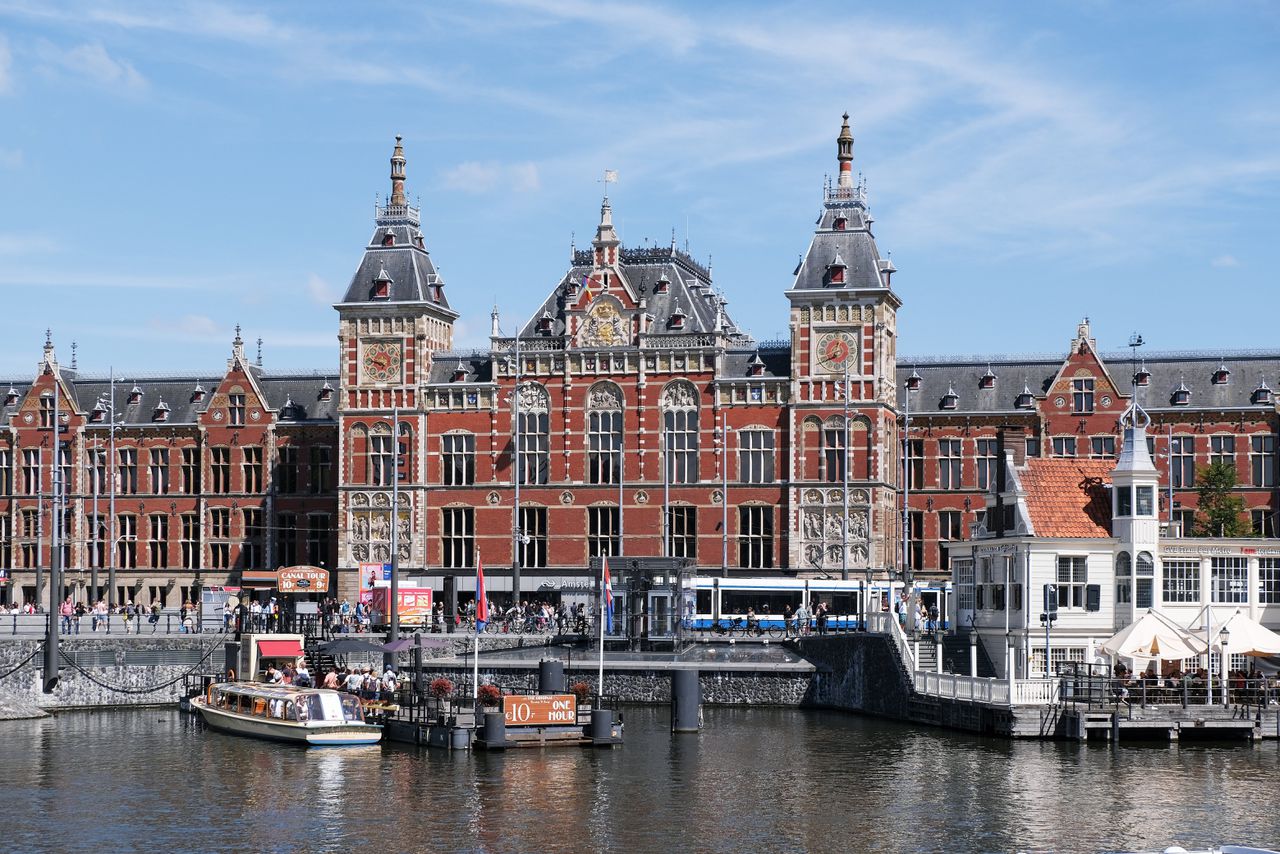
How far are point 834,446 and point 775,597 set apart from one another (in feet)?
32.5

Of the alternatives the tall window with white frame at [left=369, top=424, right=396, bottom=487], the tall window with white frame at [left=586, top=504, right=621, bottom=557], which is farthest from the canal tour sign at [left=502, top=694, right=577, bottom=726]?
the tall window with white frame at [left=369, top=424, right=396, bottom=487]

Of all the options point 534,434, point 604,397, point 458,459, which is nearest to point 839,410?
point 604,397

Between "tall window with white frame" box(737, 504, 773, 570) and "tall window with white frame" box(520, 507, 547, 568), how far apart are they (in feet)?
33.3

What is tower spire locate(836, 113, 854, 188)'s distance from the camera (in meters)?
94.9

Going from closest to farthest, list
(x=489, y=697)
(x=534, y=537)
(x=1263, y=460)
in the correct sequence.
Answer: (x=489, y=697), (x=1263, y=460), (x=534, y=537)

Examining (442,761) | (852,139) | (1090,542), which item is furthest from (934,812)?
(852,139)

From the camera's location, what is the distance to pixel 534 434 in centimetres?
9694

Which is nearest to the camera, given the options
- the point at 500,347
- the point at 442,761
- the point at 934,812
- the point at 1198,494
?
the point at 934,812

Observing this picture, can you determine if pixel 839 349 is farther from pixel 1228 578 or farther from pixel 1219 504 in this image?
pixel 1228 578

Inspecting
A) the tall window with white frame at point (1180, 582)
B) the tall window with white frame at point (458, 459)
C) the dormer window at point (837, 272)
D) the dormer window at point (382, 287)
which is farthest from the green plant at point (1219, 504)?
the dormer window at point (382, 287)

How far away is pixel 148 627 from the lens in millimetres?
78625

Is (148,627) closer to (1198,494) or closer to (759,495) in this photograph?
(759,495)

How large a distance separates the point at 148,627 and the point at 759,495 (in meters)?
30.5

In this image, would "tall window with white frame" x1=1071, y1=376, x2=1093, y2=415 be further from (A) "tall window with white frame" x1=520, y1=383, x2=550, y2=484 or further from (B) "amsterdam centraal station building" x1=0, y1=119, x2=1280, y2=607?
(A) "tall window with white frame" x1=520, y1=383, x2=550, y2=484
